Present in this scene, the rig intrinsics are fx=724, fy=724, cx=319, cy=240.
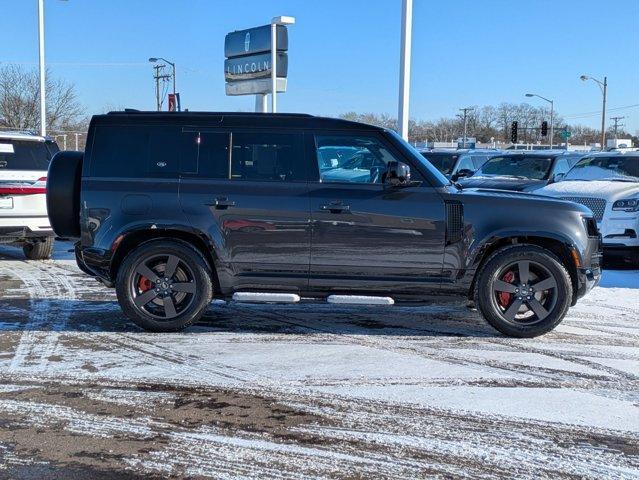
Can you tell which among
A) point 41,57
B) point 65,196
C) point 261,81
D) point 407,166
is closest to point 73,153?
point 65,196

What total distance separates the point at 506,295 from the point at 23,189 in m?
7.22

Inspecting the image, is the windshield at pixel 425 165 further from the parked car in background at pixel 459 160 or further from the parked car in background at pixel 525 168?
the parked car in background at pixel 459 160

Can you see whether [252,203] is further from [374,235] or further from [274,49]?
[274,49]

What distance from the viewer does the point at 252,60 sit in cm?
2019

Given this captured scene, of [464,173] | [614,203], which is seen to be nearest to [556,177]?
[464,173]

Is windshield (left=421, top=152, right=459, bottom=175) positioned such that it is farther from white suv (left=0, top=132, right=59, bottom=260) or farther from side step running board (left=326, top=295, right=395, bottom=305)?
side step running board (left=326, top=295, right=395, bottom=305)

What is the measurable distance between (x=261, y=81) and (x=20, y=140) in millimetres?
9947

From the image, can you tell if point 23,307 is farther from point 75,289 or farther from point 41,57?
point 41,57

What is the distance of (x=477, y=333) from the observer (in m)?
6.95

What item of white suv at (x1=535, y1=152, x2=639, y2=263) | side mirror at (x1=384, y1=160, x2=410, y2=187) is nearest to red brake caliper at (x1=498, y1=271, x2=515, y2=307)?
side mirror at (x1=384, y1=160, x2=410, y2=187)

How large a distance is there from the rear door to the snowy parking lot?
615 millimetres

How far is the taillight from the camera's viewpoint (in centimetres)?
1041

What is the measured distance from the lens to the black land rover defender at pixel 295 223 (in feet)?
21.4

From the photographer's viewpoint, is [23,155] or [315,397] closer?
[315,397]
